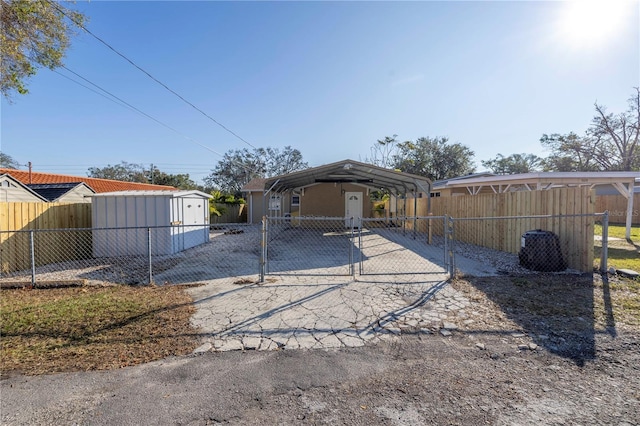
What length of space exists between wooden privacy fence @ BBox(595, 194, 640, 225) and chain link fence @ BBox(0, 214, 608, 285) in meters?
13.9

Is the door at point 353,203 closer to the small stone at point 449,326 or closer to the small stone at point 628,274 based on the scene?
the small stone at point 628,274

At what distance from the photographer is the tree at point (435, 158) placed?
33500 mm

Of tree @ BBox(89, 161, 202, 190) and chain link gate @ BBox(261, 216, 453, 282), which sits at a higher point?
tree @ BBox(89, 161, 202, 190)

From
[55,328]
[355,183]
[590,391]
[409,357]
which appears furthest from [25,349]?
[355,183]

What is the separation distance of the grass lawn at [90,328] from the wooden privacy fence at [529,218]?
590 cm

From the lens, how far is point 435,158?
111 ft

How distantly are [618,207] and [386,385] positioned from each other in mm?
25576

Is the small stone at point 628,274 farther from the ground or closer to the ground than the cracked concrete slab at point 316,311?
Answer: farther from the ground

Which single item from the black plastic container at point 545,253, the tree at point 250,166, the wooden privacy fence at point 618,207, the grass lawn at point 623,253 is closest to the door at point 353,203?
the grass lawn at point 623,253

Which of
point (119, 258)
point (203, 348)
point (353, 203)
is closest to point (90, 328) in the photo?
point (203, 348)

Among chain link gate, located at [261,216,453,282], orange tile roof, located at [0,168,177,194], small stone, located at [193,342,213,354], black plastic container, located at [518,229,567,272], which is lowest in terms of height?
small stone, located at [193,342,213,354]

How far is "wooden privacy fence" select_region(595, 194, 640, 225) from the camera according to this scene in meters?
18.9

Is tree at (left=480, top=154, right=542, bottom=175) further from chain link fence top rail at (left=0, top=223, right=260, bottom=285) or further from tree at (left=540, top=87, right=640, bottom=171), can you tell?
chain link fence top rail at (left=0, top=223, right=260, bottom=285)

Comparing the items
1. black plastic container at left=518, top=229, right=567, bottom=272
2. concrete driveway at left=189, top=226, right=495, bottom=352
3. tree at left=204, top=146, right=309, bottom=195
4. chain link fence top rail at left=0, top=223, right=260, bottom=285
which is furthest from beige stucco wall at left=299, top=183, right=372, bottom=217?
tree at left=204, top=146, right=309, bottom=195
